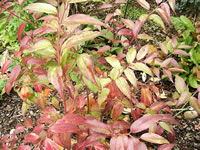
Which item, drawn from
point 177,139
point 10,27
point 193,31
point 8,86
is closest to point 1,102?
point 10,27

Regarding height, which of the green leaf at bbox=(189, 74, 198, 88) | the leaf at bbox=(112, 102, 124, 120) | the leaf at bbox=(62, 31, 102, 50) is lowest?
the green leaf at bbox=(189, 74, 198, 88)

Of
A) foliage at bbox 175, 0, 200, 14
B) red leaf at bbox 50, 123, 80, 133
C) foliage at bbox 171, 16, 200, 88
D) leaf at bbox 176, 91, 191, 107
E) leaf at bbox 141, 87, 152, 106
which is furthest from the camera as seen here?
foliage at bbox 175, 0, 200, 14

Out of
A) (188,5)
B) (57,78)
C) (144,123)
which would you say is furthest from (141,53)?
(188,5)

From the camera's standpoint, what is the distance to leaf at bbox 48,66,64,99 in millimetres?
771

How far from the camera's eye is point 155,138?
2.93 ft

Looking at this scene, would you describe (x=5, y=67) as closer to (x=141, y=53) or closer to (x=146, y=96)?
(x=141, y=53)

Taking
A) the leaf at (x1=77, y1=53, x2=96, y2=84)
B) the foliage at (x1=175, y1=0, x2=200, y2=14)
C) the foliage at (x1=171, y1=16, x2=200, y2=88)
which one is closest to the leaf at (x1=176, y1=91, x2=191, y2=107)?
the leaf at (x1=77, y1=53, x2=96, y2=84)

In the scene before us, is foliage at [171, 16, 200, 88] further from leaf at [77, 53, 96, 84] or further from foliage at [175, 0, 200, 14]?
leaf at [77, 53, 96, 84]

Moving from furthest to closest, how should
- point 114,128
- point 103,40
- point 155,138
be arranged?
point 103,40
point 114,128
point 155,138

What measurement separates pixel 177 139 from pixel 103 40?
1.29 metres

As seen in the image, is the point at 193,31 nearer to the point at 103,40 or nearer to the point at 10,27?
the point at 103,40

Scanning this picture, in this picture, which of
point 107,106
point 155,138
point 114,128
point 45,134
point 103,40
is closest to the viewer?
point 155,138

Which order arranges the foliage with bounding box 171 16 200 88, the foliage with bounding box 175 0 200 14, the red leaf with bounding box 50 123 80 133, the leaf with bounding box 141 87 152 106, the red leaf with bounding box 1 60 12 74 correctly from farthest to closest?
1. the foliage with bounding box 175 0 200 14
2. the foliage with bounding box 171 16 200 88
3. the leaf with bounding box 141 87 152 106
4. the red leaf with bounding box 1 60 12 74
5. the red leaf with bounding box 50 123 80 133

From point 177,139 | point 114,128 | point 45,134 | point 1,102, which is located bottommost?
point 177,139
